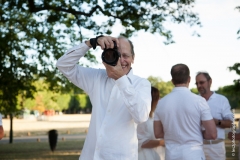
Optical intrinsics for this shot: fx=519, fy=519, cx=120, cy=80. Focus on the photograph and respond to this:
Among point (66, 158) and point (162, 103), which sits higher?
point (162, 103)

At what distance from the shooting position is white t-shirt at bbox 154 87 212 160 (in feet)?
19.8

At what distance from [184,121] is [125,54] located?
213 centimetres

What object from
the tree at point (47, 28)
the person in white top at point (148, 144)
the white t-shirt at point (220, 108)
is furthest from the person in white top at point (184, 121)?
the tree at point (47, 28)

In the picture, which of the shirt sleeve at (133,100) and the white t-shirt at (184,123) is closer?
the shirt sleeve at (133,100)

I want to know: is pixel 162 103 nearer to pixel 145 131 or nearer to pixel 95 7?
pixel 145 131

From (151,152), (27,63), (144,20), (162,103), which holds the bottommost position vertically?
(151,152)

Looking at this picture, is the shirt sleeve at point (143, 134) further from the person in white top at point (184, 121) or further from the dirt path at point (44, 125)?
the dirt path at point (44, 125)

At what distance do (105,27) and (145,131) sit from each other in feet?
37.2

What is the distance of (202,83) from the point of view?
796 cm

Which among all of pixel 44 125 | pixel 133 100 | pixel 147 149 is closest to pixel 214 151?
pixel 147 149

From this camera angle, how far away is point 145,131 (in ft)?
23.7

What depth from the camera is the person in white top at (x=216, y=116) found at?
776 cm

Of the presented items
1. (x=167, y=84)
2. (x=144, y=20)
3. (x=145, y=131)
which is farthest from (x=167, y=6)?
(x=167, y=84)

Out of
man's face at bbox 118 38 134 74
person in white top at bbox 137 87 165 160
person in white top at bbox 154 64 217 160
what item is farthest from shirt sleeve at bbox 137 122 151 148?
man's face at bbox 118 38 134 74
